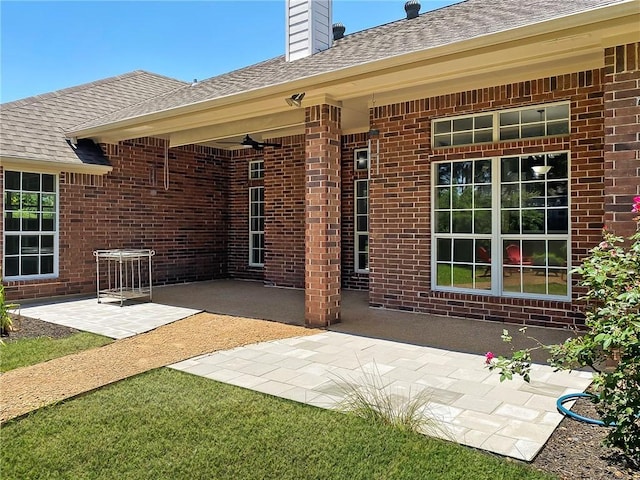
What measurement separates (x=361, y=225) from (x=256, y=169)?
3.91m

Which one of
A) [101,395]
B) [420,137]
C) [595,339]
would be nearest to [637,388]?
[595,339]

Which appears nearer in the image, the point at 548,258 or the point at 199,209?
the point at 548,258

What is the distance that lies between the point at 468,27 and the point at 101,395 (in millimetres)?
5752

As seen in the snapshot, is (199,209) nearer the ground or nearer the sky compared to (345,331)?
nearer the sky

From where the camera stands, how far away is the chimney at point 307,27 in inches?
382

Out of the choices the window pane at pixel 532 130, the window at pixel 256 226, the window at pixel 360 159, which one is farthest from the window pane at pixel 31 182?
the window pane at pixel 532 130

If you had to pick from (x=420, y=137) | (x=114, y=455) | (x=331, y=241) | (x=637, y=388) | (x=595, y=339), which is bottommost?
(x=114, y=455)

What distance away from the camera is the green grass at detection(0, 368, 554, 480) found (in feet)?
9.34

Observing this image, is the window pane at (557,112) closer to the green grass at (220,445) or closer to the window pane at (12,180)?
the green grass at (220,445)

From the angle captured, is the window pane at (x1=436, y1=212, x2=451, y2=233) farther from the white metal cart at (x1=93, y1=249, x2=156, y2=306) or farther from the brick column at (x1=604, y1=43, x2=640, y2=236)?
the white metal cart at (x1=93, y1=249, x2=156, y2=306)

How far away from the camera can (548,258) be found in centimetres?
670

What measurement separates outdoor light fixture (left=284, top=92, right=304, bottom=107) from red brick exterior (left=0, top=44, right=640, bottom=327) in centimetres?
20

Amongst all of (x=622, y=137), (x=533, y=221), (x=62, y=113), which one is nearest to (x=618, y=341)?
(x=622, y=137)

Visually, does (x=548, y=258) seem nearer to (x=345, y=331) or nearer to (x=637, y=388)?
(x=345, y=331)
